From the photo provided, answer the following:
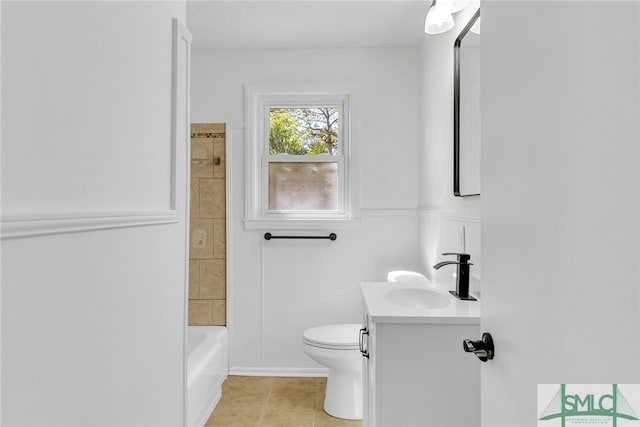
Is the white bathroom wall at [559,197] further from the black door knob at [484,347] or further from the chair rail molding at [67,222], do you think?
the chair rail molding at [67,222]

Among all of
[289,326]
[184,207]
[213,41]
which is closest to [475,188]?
[184,207]

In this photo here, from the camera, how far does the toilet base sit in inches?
97.9

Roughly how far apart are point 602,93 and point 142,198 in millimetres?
1139

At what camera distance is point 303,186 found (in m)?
3.26

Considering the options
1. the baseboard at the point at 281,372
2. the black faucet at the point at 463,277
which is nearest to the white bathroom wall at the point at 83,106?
the black faucet at the point at 463,277

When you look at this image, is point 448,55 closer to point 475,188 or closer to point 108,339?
point 475,188

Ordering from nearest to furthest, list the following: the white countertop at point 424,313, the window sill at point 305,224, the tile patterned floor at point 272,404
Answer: the white countertop at point 424,313 < the tile patterned floor at point 272,404 < the window sill at point 305,224

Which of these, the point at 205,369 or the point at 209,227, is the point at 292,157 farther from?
the point at 205,369

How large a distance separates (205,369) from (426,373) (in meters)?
1.49

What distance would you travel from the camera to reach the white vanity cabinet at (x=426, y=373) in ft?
4.87

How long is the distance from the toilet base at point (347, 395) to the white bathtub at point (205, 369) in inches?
27.7

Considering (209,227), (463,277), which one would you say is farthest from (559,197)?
(209,227)

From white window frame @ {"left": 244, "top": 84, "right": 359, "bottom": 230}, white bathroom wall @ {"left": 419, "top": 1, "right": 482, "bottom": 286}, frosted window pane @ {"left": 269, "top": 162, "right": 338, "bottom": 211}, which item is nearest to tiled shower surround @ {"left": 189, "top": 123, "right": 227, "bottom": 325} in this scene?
white window frame @ {"left": 244, "top": 84, "right": 359, "bottom": 230}

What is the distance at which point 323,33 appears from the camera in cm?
293
